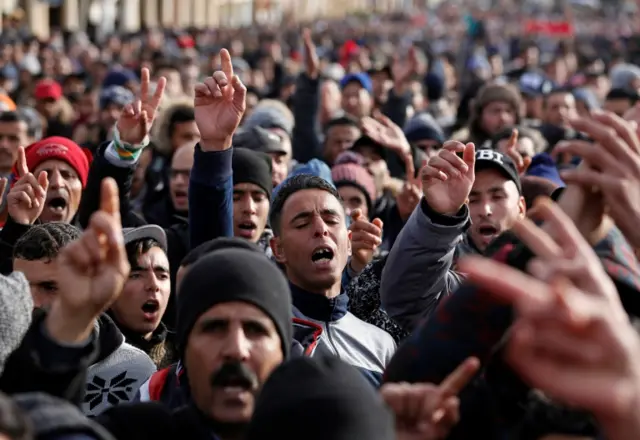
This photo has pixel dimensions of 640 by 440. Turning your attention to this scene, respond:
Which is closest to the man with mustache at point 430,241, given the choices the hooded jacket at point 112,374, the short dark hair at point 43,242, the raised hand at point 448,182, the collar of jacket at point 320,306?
the raised hand at point 448,182

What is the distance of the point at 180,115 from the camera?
8359 millimetres

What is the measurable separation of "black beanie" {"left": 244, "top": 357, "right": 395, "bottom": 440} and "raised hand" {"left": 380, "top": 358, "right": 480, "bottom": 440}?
46 millimetres

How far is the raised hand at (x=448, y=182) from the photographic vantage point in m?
4.03

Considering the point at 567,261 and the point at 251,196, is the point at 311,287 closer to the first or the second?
the point at 251,196

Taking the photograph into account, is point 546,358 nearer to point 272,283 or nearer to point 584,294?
point 584,294

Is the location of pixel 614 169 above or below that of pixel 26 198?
above

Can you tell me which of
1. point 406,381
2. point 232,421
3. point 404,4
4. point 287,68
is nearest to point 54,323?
point 232,421

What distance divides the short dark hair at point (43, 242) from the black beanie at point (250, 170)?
1.31 m

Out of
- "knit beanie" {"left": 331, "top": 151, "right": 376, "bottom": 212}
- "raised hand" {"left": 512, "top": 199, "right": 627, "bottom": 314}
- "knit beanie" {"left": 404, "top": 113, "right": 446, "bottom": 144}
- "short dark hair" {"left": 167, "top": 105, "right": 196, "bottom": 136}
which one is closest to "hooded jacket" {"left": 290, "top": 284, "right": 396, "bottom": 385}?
"raised hand" {"left": 512, "top": 199, "right": 627, "bottom": 314}

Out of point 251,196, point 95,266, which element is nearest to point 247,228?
point 251,196

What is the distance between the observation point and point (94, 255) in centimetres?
285

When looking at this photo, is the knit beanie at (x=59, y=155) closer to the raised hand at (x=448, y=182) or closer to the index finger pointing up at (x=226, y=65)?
the index finger pointing up at (x=226, y=65)

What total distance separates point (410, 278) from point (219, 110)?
1.02 m

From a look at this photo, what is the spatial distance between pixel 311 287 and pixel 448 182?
30.5 inches
